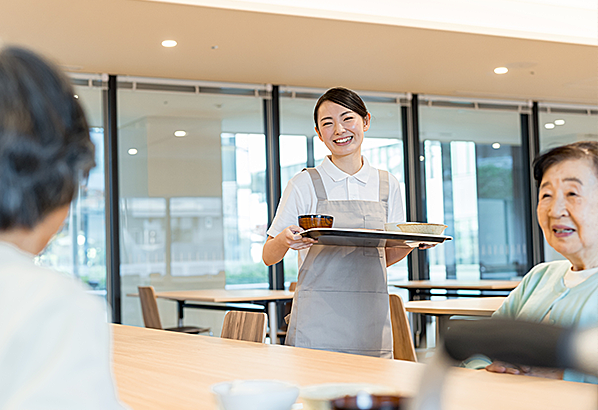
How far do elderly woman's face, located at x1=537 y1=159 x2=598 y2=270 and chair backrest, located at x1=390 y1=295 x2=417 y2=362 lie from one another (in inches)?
53.1

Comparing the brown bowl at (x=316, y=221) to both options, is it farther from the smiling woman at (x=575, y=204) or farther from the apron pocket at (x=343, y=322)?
the smiling woman at (x=575, y=204)

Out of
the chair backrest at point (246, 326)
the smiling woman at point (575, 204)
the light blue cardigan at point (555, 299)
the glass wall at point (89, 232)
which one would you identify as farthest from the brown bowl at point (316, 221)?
the glass wall at point (89, 232)

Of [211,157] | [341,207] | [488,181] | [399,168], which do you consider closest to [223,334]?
[341,207]

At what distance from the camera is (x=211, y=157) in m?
6.61

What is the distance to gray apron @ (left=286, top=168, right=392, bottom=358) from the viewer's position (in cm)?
214

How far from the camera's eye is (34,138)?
2.01ft

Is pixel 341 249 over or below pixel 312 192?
below

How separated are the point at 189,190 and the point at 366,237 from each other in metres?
4.76

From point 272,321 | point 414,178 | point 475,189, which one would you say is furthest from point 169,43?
point 475,189

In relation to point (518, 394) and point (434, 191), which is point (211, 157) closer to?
point (434, 191)

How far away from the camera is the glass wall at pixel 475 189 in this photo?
744 centimetres

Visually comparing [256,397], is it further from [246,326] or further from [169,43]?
[169,43]

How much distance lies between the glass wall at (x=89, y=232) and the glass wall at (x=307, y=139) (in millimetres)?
1889

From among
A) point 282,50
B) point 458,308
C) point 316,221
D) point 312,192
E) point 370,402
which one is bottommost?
point 458,308
